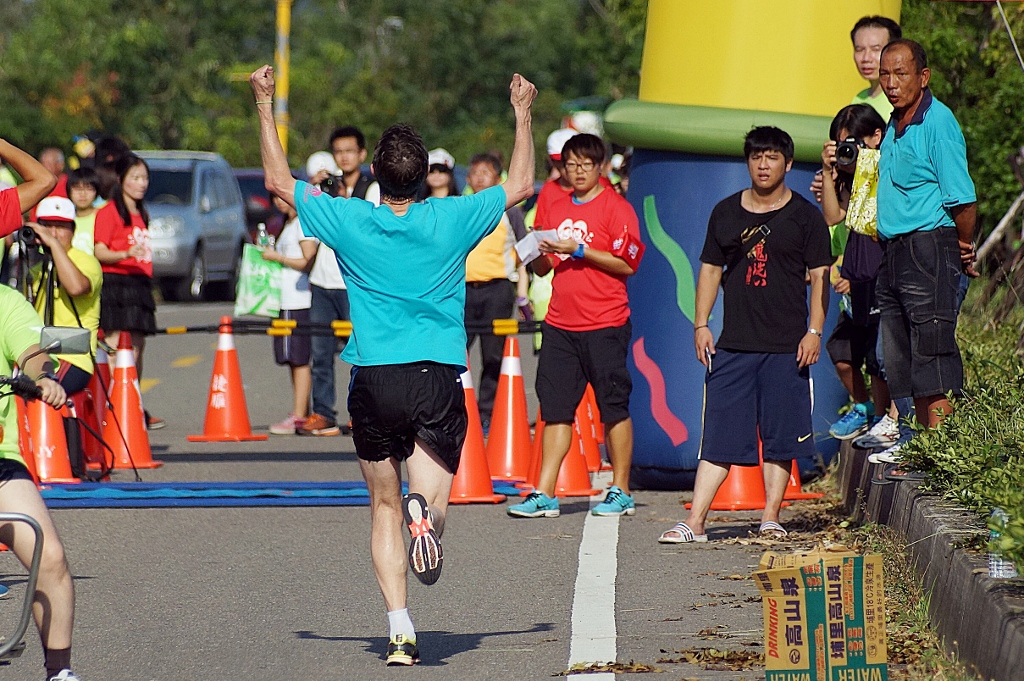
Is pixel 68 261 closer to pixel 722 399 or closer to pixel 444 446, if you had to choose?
pixel 722 399

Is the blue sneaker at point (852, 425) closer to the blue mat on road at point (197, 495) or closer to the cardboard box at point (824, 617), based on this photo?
the blue mat on road at point (197, 495)

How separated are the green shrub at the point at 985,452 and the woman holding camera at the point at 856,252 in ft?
1.78

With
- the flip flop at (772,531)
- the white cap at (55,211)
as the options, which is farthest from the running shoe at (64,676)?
the white cap at (55,211)

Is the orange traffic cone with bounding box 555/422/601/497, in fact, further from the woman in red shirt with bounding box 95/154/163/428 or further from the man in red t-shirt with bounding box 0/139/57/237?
the man in red t-shirt with bounding box 0/139/57/237

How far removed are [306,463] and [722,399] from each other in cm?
406

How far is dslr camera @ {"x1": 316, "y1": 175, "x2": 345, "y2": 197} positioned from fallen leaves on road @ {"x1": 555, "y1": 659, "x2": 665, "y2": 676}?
268 inches

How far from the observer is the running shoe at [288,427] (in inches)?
526

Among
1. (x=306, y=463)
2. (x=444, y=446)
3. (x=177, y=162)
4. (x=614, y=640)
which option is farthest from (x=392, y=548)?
(x=177, y=162)

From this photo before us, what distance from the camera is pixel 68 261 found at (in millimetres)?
10031

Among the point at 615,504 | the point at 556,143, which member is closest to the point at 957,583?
the point at 615,504

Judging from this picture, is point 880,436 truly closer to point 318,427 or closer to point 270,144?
point 270,144

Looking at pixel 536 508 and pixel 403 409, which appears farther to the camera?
pixel 536 508

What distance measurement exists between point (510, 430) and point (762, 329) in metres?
2.94

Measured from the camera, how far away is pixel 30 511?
5.30 metres
